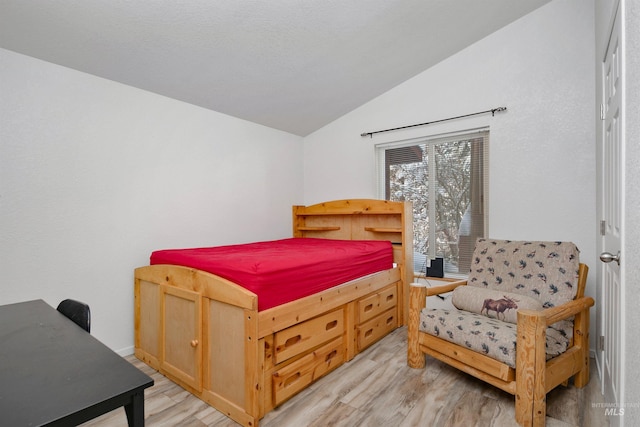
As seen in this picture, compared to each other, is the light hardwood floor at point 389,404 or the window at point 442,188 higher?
the window at point 442,188

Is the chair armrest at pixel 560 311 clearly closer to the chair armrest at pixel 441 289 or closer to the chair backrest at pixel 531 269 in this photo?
the chair backrest at pixel 531 269

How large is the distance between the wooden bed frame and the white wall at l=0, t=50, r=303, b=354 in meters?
0.29

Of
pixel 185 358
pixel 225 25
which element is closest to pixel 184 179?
pixel 225 25

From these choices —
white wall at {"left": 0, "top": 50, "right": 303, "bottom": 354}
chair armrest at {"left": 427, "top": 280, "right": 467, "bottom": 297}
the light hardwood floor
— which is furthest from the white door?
white wall at {"left": 0, "top": 50, "right": 303, "bottom": 354}

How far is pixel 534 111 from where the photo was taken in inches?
105

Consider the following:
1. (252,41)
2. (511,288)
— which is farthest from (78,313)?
(511,288)

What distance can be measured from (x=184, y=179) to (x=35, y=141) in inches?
41.0

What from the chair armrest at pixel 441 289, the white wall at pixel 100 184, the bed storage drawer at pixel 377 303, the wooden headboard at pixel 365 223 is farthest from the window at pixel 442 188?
the white wall at pixel 100 184

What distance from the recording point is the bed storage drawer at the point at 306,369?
5.96 ft

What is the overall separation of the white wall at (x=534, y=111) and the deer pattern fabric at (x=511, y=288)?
54cm

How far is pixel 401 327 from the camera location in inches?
124

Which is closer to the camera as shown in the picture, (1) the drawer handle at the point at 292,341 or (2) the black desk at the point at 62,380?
(2) the black desk at the point at 62,380

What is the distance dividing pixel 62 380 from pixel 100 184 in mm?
1988

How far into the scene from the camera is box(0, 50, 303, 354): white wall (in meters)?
2.04
